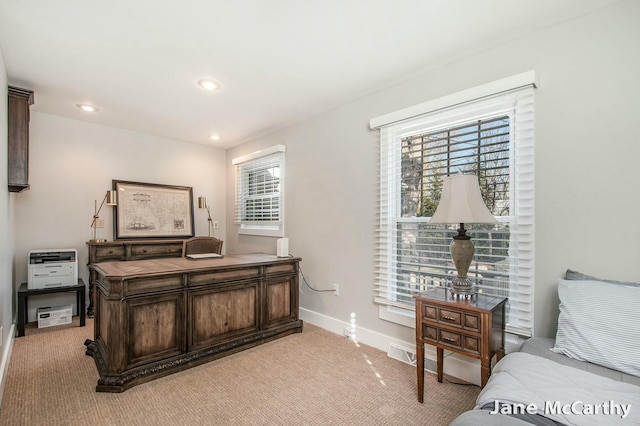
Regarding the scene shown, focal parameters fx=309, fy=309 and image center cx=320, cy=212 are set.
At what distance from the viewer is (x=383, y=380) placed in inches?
92.1

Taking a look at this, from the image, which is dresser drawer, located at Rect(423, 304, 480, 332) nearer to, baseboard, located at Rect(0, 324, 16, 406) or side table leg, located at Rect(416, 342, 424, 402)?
A: side table leg, located at Rect(416, 342, 424, 402)

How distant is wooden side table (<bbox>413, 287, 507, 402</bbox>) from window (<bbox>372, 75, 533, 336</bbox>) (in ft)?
1.03

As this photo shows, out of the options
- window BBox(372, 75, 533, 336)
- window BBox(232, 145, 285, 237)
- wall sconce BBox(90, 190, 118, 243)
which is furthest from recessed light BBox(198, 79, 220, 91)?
wall sconce BBox(90, 190, 118, 243)

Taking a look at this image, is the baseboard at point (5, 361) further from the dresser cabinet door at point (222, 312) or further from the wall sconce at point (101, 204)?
the wall sconce at point (101, 204)

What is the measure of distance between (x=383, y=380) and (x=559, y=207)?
1715 millimetres

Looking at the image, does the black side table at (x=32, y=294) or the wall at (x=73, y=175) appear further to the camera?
the wall at (x=73, y=175)

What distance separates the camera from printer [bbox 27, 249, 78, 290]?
334 centimetres

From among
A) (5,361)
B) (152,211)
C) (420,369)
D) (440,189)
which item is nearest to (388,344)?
(420,369)

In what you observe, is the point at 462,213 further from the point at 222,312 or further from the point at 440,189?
the point at 222,312

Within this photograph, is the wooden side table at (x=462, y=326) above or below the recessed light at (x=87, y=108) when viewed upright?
below

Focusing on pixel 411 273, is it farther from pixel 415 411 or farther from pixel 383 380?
pixel 415 411

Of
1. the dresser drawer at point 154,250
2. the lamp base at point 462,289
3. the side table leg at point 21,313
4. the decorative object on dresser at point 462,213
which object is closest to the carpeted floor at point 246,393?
the side table leg at point 21,313

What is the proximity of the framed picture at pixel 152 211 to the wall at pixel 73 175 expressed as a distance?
0.12 m

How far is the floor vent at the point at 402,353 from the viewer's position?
8.52 feet
